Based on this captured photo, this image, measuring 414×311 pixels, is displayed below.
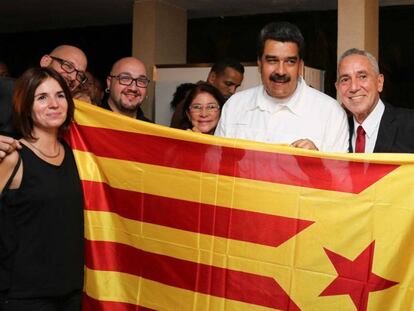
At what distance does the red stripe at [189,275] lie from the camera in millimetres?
1971

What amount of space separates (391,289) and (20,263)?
1.24m

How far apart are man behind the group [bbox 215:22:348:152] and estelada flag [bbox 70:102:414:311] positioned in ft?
1.23

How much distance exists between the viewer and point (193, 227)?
2092 mm

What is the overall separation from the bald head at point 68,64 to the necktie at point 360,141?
1.26 metres

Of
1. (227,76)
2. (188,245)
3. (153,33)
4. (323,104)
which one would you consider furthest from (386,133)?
(153,33)

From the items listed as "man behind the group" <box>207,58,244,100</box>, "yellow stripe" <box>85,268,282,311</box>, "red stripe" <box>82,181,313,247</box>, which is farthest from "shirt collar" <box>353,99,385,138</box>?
"man behind the group" <box>207,58,244,100</box>

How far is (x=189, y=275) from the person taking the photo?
2090mm

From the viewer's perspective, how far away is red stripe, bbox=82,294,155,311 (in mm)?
2160

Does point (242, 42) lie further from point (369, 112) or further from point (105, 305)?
point (105, 305)

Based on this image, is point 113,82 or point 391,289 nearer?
point 391,289

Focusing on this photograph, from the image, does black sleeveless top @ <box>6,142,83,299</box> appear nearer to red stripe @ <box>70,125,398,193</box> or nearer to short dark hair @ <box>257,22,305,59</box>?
red stripe @ <box>70,125,398,193</box>

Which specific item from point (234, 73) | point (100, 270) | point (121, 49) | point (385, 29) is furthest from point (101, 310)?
point (121, 49)

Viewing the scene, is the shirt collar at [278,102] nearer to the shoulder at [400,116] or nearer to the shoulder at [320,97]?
the shoulder at [320,97]

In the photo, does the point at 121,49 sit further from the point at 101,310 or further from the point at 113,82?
the point at 101,310
